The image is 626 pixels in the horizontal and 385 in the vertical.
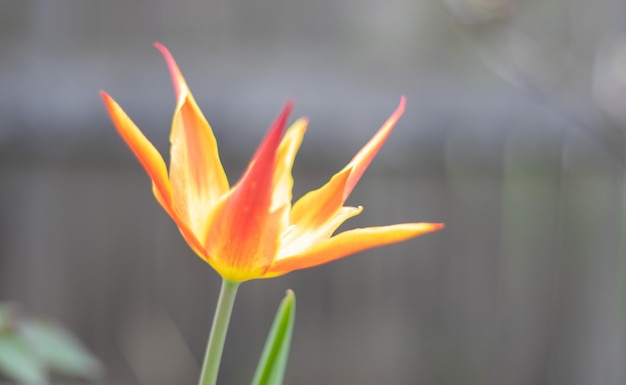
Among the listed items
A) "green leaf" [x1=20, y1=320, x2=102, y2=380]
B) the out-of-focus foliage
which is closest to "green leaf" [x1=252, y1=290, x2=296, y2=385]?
the out-of-focus foliage

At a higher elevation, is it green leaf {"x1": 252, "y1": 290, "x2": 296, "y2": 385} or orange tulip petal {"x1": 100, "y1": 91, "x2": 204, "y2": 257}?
orange tulip petal {"x1": 100, "y1": 91, "x2": 204, "y2": 257}

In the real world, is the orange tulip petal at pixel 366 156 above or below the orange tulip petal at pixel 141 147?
above

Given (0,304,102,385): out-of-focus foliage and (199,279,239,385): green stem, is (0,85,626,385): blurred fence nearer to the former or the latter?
(0,304,102,385): out-of-focus foliage

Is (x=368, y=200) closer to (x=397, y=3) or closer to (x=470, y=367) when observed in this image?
(x=470, y=367)

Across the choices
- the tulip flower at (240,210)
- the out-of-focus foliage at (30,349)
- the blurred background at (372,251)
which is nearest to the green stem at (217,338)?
the tulip flower at (240,210)

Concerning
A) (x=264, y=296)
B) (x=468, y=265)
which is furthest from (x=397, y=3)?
(x=264, y=296)

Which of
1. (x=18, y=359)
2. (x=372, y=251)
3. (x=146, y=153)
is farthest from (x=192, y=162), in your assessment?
(x=372, y=251)

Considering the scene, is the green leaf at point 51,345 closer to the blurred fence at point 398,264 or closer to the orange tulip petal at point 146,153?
the orange tulip petal at point 146,153

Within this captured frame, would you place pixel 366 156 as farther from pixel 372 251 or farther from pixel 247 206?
pixel 372 251
